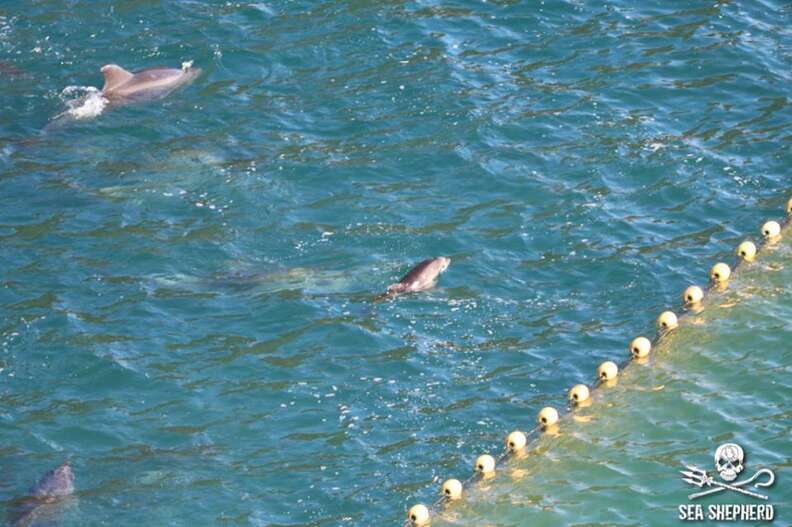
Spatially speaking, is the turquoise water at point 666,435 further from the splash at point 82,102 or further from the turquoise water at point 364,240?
the splash at point 82,102

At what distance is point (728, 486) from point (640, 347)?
2265 millimetres

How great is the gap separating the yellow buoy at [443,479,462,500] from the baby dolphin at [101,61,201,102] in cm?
886

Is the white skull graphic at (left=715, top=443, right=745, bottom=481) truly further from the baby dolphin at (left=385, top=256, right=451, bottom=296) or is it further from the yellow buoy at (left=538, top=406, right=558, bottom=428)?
the baby dolphin at (left=385, top=256, right=451, bottom=296)

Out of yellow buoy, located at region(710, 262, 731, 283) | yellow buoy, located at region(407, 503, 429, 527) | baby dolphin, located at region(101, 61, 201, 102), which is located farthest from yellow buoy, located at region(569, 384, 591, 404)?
baby dolphin, located at region(101, 61, 201, 102)

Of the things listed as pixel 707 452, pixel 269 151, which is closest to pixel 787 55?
pixel 269 151

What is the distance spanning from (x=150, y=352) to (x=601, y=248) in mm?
5408

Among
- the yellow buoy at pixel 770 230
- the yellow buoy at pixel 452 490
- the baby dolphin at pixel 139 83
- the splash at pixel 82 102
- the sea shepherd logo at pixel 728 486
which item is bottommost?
the yellow buoy at pixel 452 490

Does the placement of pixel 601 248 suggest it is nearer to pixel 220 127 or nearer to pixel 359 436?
pixel 359 436

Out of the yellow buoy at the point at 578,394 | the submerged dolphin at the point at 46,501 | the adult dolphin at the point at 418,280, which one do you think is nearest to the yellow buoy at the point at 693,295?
the yellow buoy at the point at 578,394

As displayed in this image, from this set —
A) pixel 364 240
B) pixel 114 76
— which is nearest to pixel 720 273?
pixel 364 240

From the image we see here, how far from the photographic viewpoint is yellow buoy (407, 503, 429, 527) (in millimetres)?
11953

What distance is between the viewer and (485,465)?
12.6 metres

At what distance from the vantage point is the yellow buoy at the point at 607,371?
13805 mm

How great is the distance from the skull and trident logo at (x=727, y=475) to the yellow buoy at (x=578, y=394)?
4.60 feet
